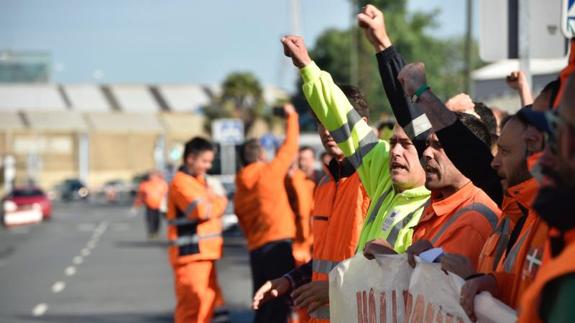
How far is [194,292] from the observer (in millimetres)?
11461

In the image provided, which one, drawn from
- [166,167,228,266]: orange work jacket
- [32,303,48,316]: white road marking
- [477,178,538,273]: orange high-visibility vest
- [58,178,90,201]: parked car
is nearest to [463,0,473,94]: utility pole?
[32,303,48,316]: white road marking

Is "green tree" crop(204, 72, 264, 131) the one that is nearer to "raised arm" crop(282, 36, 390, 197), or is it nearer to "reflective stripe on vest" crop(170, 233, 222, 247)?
"reflective stripe on vest" crop(170, 233, 222, 247)

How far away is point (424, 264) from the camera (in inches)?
176

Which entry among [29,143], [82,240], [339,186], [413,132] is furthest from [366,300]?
[29,143]

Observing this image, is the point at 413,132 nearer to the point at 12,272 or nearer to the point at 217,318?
the point at 217,318

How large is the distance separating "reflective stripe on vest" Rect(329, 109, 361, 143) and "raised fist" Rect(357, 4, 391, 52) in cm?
67

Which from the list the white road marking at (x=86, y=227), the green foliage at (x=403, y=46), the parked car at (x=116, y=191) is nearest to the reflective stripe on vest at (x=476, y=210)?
the white road marking at (x=86, y=227)

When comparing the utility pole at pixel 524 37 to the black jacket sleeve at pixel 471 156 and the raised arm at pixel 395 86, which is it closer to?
the raised arm at pixel 395 86

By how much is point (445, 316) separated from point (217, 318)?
7.77 meters

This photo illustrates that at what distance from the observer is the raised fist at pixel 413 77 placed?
16.0 feet

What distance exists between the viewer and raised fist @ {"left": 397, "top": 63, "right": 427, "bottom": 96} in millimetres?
4871

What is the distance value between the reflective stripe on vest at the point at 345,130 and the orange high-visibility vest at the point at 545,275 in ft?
9.61

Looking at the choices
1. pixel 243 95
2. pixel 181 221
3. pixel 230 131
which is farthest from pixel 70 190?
pixel 181 221

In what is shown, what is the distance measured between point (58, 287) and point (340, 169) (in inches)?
585
